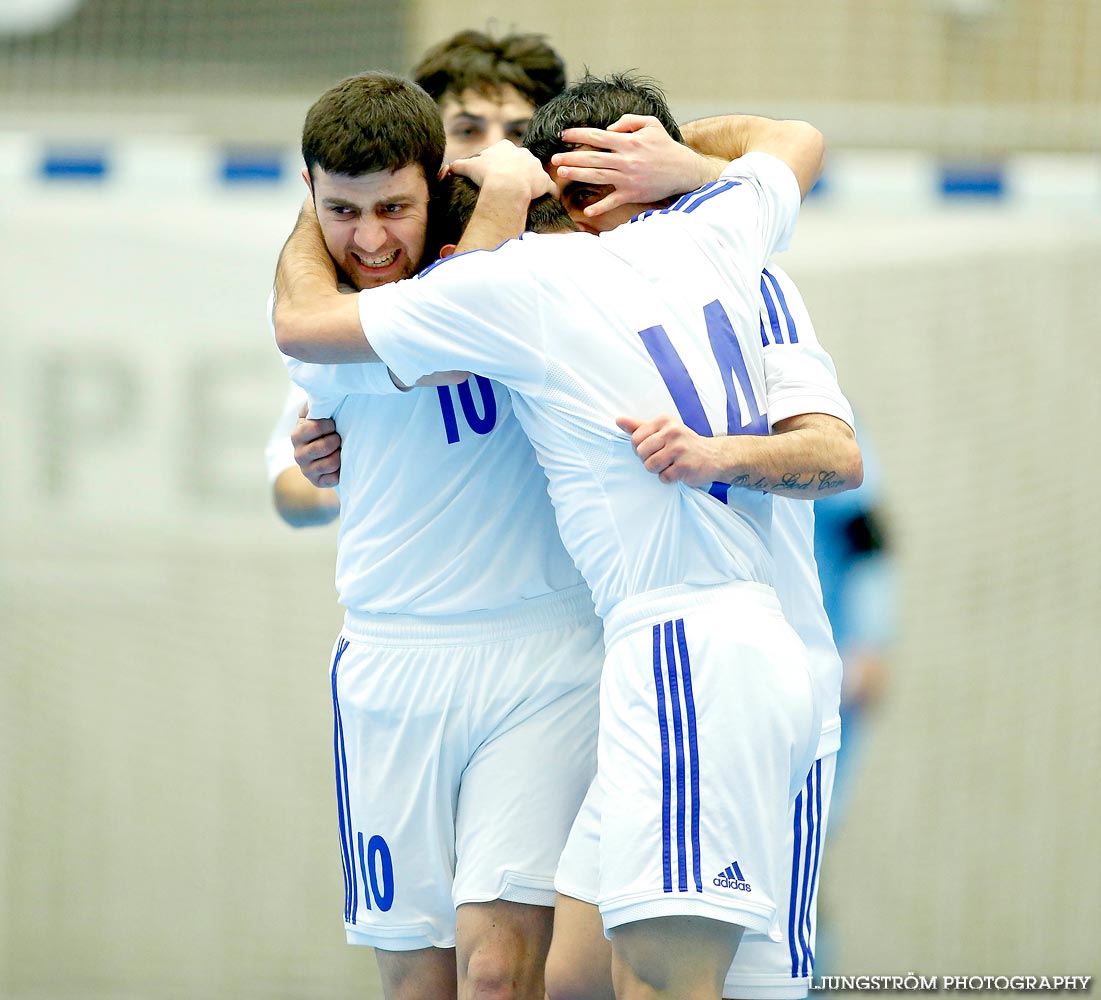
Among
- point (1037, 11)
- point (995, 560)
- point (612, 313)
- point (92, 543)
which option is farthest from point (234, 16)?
point (612, 313)

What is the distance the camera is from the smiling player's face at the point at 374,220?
9.06 feet

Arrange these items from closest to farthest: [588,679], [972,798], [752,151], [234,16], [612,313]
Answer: [612,313] → [588,679] → [752,151] → [972,798] → [234,16]

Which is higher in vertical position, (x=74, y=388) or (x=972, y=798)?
(x=74, y=388)

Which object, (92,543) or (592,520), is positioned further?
(92,543)

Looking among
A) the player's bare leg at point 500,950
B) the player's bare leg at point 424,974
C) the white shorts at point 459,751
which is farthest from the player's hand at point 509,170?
the player's bare leg at point 424,974

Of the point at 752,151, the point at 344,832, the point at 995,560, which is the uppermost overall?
the point at 752,151

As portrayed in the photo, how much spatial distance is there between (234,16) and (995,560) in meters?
4.39

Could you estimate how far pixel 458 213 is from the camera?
9.37 ft

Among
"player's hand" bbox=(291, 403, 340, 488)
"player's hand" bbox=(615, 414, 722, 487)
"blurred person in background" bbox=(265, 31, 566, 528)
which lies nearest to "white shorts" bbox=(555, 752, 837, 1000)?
"player's hand" bbox=(615, 414, 722, 487)

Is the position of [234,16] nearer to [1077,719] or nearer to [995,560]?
[995,560]

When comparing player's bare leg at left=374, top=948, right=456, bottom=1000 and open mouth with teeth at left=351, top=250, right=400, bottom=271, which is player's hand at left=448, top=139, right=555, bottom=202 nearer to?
open mouth with teeth at left=351, top=250, right=400, bottom=271

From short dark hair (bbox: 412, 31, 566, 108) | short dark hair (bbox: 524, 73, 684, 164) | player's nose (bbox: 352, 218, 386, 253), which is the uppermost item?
short dark hair (bbox: 412, 31, 566, 108)

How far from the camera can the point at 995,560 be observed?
626 centimetres

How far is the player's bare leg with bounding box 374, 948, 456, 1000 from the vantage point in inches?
114
